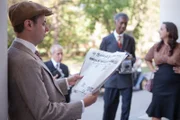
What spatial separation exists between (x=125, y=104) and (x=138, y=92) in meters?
4.76

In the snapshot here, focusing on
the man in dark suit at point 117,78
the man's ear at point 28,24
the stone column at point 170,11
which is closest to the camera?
the man's ear at point 28,24

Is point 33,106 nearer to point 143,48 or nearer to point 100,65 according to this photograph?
Result: point 100,65

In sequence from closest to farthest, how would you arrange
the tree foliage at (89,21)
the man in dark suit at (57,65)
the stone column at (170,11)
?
the man in dark suit at (57,65), the stone column at (170,11), the tree foliage at (89,21)

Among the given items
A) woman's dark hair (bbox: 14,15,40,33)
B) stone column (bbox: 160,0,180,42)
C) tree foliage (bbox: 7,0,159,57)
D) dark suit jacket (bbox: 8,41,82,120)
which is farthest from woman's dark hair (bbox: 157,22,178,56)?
tree foliage (bbox: 7,0,159,57)

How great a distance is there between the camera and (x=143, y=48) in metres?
16.8

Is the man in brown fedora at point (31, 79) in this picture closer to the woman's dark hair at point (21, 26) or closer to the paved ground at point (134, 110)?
the woman's dark hair at point (21, 26)

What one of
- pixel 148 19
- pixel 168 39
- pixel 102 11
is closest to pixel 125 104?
pixel 168 39

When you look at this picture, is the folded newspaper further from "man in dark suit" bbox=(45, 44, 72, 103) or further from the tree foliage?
the tree foliage

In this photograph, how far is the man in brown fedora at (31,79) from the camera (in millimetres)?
1602

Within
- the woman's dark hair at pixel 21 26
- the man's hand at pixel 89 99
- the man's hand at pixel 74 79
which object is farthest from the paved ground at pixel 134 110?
the woman's dark hair at pixel 21 26

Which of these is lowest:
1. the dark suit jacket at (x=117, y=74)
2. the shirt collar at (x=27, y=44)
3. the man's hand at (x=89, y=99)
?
the dark suit jacket at (x=117, y=74)

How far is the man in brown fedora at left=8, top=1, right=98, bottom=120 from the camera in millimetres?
1602

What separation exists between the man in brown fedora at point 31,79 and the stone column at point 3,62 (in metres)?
0.03

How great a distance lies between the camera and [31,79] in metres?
1.59
